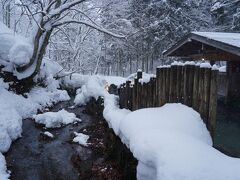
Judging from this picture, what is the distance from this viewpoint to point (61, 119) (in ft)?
37.6

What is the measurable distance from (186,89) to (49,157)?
4619 mm

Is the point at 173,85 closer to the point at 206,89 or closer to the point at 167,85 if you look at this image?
the point at 167,85

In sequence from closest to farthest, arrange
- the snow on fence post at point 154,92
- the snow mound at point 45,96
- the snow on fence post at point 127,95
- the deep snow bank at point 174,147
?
the deep snow bank at point 174,147
the snow on fence post at point 154,92
the snow on fence post at point 127,95
the snow mound at point 45,96

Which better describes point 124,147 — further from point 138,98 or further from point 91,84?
point 91,84

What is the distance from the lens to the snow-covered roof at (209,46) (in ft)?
31.3

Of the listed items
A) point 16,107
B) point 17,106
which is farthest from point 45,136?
point 17,106

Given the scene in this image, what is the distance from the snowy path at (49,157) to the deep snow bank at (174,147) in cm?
202

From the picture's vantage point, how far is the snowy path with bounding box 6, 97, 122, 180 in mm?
7016

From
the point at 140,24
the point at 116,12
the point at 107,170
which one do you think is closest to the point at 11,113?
the point at 107,170

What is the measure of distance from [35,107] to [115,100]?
4413 mm

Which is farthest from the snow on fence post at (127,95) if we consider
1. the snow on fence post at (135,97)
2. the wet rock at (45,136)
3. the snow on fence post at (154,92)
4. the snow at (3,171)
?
the snow at (3,171)

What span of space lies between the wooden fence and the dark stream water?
2488 millimetres

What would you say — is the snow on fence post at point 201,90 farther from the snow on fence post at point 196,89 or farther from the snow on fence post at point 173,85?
the snow on fence post at point 173,85

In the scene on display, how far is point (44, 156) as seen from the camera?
27.0 ft
